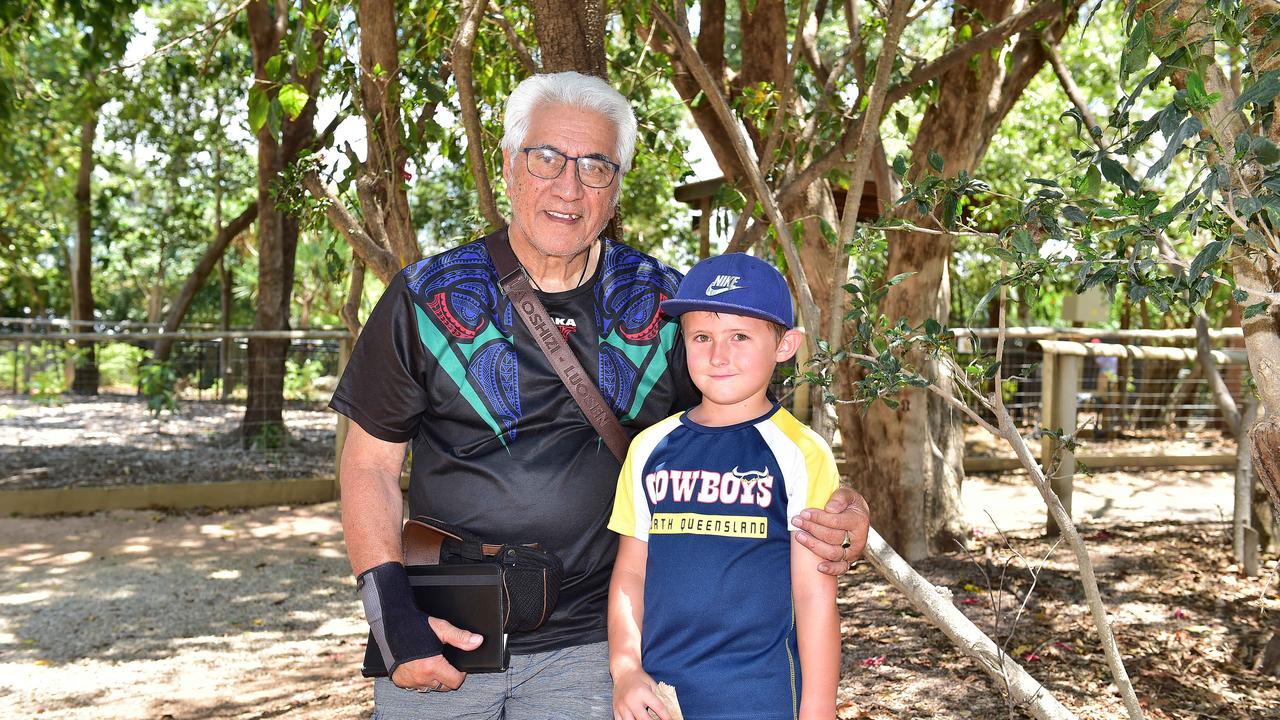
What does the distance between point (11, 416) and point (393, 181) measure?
28.9 ft

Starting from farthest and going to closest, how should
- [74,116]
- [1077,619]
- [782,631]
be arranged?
[74,116]
[1077,619]
[782,631]

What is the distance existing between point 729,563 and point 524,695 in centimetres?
56

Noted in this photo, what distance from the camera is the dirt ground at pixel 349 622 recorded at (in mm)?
4152

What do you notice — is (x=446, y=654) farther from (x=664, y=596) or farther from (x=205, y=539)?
(x=205, y=539)

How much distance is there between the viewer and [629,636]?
2.09 meters

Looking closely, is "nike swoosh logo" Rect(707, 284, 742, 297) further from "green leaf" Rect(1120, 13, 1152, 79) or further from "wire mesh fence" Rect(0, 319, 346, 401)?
"wire mesh fence" Rect(0, 319, 346, 401)

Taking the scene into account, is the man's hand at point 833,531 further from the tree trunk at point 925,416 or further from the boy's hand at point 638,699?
the tree trunk at point 925,416

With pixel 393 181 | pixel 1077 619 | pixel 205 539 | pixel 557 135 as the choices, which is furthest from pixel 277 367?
pixel 557 135

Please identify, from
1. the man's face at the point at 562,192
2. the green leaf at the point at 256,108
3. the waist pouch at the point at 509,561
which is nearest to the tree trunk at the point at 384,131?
the green leaf at the point at 256,108

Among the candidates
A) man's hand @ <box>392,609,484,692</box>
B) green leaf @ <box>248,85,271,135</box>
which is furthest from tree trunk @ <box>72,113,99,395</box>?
man's hand @ <box>392,609,484,692</box>

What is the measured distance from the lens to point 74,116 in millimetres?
16844

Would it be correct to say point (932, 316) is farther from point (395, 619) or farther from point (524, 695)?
point (395, 619)

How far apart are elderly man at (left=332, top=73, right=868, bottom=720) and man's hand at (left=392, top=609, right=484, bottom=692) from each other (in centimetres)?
2

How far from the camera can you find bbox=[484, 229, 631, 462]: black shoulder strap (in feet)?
7.47
